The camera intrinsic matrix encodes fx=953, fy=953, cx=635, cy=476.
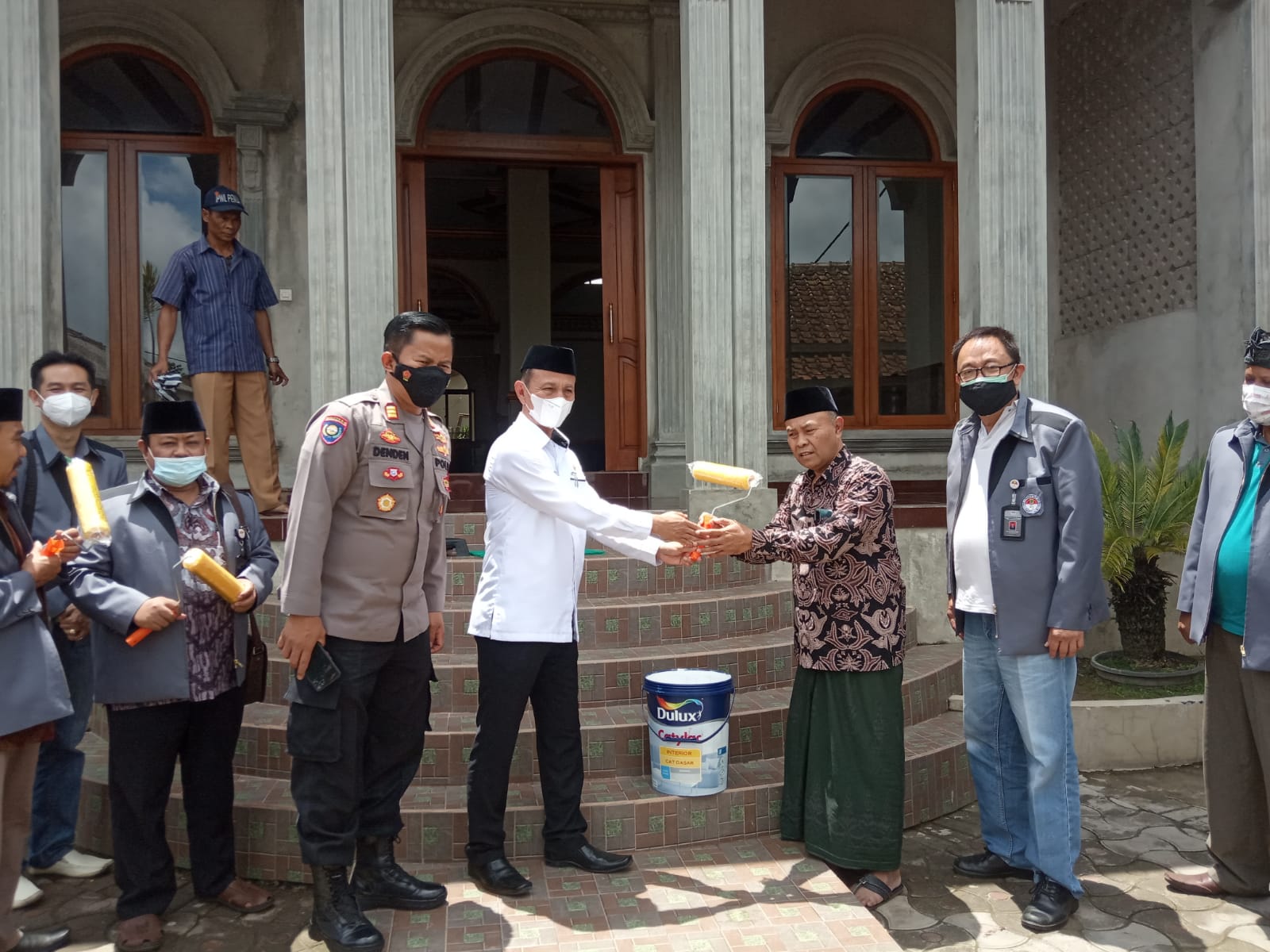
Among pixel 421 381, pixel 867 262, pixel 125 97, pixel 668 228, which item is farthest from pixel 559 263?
pixel 421 381

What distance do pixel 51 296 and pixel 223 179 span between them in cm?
235

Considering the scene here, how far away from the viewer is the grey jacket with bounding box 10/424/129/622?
11.8ft

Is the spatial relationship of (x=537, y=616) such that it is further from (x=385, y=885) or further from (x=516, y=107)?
(x=516, y=107)

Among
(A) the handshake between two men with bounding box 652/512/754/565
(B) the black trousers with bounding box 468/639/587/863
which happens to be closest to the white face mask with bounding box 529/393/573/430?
(A) the handshake between two men with bounding box 652/512/754/565

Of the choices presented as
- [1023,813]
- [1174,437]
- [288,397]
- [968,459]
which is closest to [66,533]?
[968,459]

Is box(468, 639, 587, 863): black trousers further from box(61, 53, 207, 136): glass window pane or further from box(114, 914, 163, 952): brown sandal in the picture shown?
box(61, 53, 207, 136): glass window pane

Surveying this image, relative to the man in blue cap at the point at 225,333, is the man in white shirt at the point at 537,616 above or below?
below

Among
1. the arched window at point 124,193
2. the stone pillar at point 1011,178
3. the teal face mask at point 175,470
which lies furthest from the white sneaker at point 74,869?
the stone pillar at point 1011,178

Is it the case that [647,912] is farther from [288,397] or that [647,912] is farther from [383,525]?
[288,397]

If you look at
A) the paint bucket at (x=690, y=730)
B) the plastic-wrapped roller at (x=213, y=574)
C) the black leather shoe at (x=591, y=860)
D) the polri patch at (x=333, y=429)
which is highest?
the polri patch at (x=333, y=429)

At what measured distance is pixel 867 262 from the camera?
29.1 ft

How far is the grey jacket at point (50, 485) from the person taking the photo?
3598mm

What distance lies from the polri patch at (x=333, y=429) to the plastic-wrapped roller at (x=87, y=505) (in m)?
0.77

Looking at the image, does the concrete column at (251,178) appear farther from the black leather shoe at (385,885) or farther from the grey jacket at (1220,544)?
the grey jacket at (1220,544)
